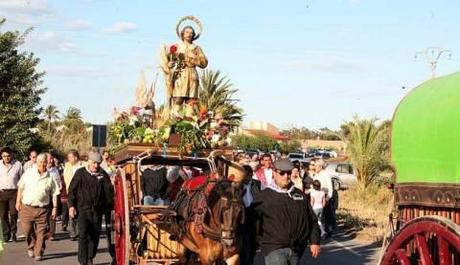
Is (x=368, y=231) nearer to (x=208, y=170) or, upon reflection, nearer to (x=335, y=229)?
(x=335, y=229)

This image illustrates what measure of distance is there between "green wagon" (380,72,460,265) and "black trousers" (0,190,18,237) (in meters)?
10.4

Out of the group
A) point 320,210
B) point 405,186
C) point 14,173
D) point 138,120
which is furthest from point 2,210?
point 405,186

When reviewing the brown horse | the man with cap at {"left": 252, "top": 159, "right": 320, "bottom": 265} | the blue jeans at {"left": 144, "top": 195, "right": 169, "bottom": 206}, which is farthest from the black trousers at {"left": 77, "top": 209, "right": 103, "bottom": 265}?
the man with cap at {"left": 252, "top": 159, "right": 320, "bottom": 265}

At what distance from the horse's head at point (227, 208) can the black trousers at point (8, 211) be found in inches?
318

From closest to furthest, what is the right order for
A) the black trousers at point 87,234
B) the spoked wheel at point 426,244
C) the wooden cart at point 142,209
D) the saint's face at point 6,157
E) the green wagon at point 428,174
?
the spoked wheel at point 426,244
the green wagon at point 428,174
the wooden cart at point 142,209
the black trousers at point 87,234
the saint's face at point 6,157

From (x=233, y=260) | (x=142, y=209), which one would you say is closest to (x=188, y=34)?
(x=142, y=209)

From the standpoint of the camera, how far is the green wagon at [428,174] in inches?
230

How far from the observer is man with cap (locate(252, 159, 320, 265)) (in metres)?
7.79

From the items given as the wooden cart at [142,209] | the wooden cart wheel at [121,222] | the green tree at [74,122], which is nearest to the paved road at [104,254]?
the wooden cart wheel at [121,222]

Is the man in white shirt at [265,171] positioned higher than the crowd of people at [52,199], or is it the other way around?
the man in white shirt at [265,171]

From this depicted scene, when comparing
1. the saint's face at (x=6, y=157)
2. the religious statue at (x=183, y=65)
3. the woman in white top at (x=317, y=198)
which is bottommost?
the woman in white top at (x=317, y=198)

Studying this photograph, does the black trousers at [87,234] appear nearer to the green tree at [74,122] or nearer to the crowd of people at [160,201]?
the crowd of people at [160,201]

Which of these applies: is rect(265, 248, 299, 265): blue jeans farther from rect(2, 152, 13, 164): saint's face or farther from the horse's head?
rect(2, 152, 13, 164): saint's face

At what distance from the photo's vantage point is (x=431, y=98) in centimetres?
646
